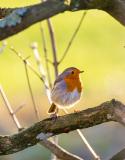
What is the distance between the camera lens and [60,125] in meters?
2.20

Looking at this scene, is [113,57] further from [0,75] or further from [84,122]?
[84,122]

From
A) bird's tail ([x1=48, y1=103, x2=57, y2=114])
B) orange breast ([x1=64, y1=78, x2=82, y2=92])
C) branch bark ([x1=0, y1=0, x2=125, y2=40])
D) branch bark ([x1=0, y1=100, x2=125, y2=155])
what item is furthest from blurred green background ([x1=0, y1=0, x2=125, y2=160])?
branch bark ([x1=0, y1=0, x2=125, y2=40])

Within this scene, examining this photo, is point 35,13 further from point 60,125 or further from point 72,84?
point 72,84

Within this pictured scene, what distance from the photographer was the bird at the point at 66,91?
2658 millimetres

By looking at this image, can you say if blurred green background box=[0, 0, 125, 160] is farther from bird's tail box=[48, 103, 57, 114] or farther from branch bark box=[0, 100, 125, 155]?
branch bark box=[0, 100, 125, 155]

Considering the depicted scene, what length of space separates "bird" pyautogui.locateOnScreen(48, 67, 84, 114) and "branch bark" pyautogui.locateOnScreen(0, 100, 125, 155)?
1.21ft

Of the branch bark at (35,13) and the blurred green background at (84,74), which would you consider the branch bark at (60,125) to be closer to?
the branch bark at (35,13)

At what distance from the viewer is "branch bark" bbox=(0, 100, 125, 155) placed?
7.08 ft

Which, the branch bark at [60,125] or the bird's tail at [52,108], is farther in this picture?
the bird's tail at [52,108]

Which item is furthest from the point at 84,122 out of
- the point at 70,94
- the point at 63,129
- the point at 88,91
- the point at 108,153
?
the point at 88,91

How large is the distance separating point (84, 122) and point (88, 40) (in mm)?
10215

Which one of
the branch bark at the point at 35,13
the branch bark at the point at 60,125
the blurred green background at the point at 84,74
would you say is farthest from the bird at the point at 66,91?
the blurred green background at the point at 84,74

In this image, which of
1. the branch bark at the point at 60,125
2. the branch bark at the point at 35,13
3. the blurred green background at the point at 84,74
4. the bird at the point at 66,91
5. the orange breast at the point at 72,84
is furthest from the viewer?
the blurred green background at the point at 84,74

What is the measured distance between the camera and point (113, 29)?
12.6m
